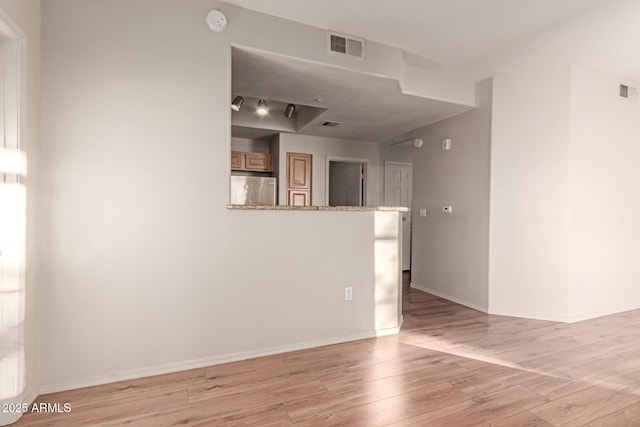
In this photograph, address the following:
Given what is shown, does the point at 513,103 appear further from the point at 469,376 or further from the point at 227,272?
the point at 227,272

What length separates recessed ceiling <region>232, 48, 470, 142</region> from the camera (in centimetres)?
287

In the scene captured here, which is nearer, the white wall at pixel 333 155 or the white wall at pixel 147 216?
the white wall at pixel 147 216

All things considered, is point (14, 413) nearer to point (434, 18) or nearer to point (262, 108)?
point (434, 18)

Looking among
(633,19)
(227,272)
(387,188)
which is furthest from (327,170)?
(633,19)

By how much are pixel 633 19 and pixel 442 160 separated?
2182 mm

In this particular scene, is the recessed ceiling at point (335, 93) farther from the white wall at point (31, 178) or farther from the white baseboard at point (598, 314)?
the white baseboard at point (598, 314)

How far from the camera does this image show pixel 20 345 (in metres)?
1.81

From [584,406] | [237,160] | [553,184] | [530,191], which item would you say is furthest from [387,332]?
[237,160]

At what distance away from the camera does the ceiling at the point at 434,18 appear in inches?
96.0

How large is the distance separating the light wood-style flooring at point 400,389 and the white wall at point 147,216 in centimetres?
22

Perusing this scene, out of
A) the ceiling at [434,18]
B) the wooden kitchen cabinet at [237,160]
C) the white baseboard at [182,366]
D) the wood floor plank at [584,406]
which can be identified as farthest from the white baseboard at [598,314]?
the wooden kitchen cabinet at [237,160]

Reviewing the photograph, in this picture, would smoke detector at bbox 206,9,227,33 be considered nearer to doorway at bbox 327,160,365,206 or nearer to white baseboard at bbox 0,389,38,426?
white baseboard at bbox 0,389,38,426

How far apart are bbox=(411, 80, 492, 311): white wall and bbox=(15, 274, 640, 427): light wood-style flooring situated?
1141mm

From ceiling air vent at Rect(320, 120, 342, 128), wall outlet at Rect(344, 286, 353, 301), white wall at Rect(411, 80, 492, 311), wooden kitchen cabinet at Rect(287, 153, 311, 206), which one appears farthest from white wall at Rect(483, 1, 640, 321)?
wooden kitchen cabinet at Rect(287, 153, 311, 206)
